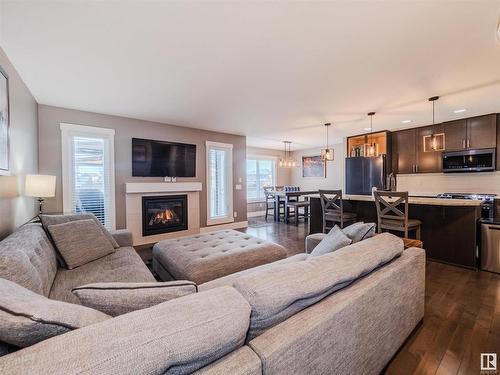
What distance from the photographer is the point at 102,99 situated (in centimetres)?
326

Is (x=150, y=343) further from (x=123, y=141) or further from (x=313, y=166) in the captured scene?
(x=313, y=166)

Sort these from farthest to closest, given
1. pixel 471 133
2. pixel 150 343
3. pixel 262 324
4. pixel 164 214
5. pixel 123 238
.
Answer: pixel 164 214 < pixel 471 133 < pixel 123 238 < pixel 262 324 < pixel 150 343

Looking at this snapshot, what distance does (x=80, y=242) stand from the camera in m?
2.13

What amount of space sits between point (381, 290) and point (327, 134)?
507 cm

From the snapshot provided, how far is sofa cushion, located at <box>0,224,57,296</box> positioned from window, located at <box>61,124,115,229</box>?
1839 mm

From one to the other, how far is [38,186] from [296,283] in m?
2.97

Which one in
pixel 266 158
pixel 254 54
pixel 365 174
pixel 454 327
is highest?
pixel 254 54

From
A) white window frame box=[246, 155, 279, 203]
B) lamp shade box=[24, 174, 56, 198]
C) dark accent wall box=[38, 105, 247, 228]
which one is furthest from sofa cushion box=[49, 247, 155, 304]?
white window frame box=[246, 155, 279, 203]

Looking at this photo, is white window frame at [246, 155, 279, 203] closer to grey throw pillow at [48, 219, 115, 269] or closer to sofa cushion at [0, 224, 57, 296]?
grey throw pillow at [48, 219, 115, 269]

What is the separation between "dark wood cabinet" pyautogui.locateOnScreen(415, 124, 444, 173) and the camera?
491cm

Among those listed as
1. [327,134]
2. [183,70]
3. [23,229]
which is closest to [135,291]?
[23,229]

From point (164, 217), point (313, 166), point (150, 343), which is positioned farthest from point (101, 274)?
point (313, 166)

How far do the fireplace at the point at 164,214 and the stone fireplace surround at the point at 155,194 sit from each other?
0.07 m

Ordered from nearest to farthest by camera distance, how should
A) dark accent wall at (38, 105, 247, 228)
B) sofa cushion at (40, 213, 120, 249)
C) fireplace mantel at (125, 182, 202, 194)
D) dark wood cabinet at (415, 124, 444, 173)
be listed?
1. sofa cushion at (40, 213, 120, 249)
2. dark accent wall at (38, 105, 247, 228)
3. fireplace mantel at (125, 182, 202, 194)
4. dark wood cabinet at (415, 124, 444, 173)
